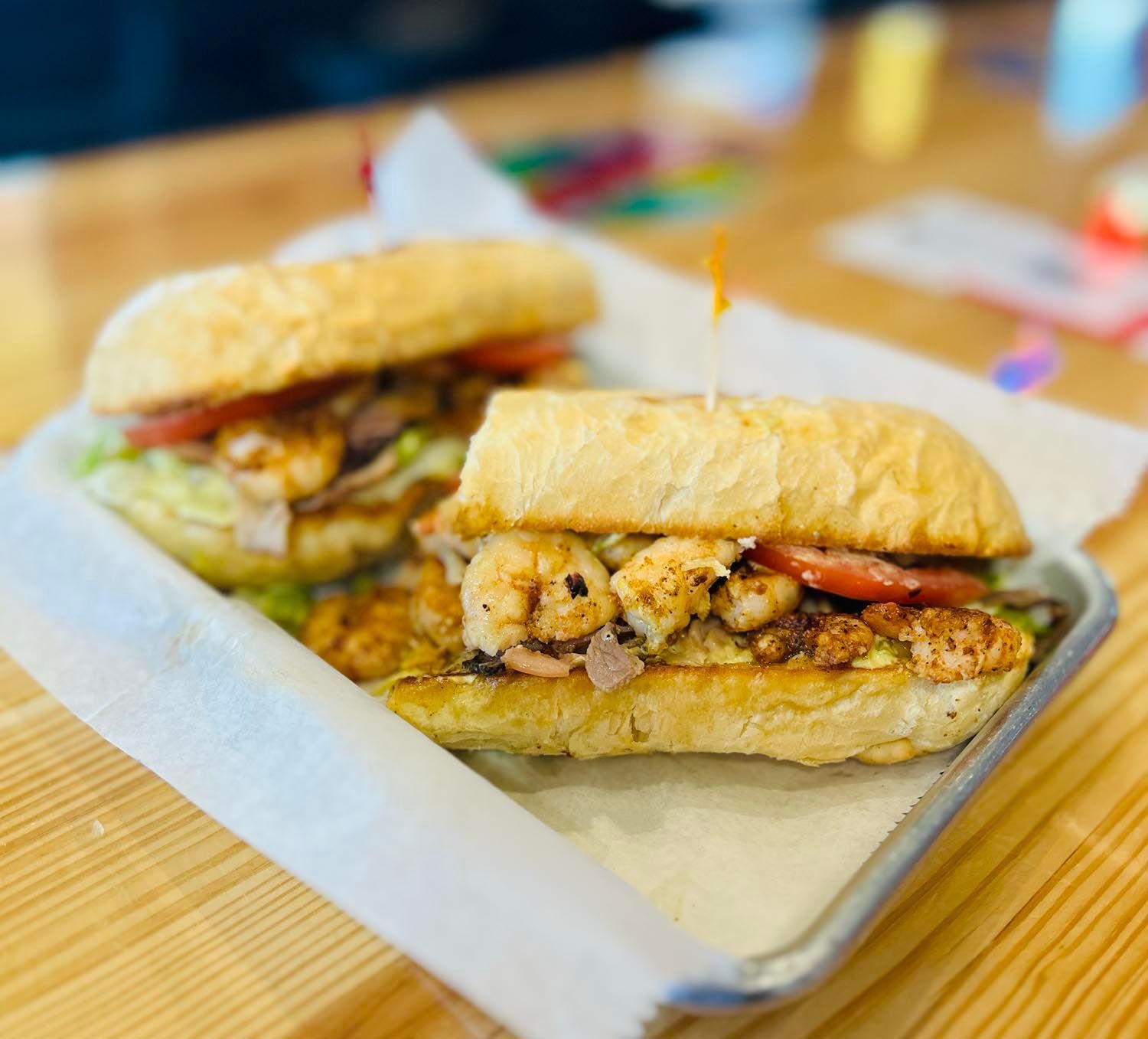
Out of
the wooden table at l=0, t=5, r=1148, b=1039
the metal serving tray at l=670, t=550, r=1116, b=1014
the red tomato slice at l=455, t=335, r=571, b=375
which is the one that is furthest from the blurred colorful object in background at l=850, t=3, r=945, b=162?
the metal serving tray at l=670, t=550, r=1116, b=1014

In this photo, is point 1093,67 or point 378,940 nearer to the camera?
point 378,940

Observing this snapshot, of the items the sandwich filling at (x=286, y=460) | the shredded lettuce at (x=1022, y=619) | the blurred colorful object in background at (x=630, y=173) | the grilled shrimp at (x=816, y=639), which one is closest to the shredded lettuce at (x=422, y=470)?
the sandwich filling at (x=286, y=460)

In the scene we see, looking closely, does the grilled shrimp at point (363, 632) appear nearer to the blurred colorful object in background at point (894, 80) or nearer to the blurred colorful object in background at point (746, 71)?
the blurred colorful object in background at point (894, 80)

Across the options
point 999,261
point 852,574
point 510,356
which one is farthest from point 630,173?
point 852,574

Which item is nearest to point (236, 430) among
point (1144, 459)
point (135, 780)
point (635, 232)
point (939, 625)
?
point (135, 780)

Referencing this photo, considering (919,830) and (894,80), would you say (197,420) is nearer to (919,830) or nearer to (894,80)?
(919,830)

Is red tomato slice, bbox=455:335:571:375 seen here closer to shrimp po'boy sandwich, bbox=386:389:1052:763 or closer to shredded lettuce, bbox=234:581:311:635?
shredded lettuce, bbox=234:581:311:635

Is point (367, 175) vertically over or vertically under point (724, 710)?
over
